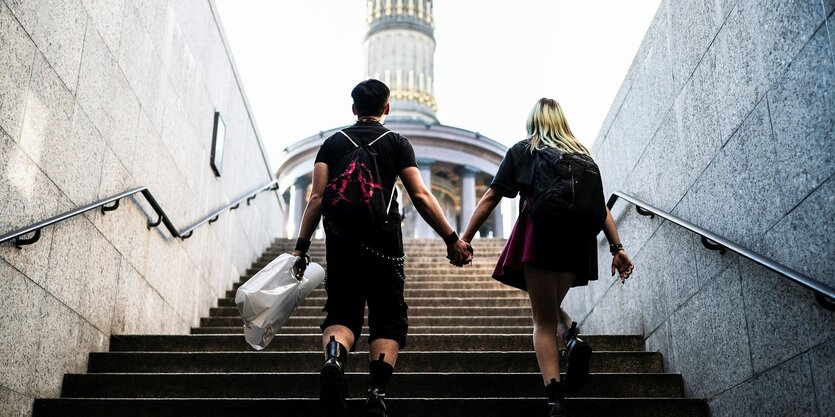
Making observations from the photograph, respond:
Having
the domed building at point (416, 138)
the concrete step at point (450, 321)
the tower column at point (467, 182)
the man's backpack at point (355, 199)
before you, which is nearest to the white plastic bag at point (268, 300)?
the man's backpack at point (355, 199)

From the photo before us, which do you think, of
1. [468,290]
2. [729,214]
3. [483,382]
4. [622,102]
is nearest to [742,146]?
[729,214]

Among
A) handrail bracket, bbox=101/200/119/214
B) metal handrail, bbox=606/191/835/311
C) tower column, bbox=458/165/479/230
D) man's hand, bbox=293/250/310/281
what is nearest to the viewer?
metal handrail, bbox=606/191/835/311

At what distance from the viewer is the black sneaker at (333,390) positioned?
3.53 m

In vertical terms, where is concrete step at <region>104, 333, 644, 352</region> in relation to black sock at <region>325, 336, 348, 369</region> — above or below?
above

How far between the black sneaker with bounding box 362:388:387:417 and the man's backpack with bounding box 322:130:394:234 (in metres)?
0.77

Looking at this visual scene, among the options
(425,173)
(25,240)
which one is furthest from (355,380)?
(425,173)

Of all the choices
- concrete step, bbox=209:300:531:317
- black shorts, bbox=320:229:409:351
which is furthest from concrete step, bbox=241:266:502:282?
black shorts, bbox=320:229:409:351

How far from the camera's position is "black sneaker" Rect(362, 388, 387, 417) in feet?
12.0

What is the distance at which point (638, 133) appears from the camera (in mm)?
6473

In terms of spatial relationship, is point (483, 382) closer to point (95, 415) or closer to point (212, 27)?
point (95, 415)

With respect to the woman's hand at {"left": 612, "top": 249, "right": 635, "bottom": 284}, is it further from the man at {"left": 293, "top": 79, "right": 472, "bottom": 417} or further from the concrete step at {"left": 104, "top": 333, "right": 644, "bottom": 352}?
the concrete step at {"left": 104, "top": 333, "right": 644, "bottom": 352}

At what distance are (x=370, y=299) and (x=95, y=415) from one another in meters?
1.70

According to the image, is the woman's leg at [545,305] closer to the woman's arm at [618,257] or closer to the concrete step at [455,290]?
the woman's arm at [618,257]

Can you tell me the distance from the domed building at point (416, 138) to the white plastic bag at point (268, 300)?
16.1 m
